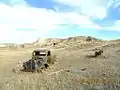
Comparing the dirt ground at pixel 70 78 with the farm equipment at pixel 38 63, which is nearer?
the dirt ground at pixel 70 78

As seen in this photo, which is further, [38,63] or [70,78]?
[38,63]

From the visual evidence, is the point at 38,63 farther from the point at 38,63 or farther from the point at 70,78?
the point at 70,78

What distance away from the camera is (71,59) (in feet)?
165

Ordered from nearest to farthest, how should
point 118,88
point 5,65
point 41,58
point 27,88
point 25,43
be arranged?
point 118,88, point 27,88, point 41,58, point 5,65, point 25,43

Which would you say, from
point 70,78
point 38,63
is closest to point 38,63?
point 38,63

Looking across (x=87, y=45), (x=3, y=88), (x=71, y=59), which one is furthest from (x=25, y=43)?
(x=3, y=88)

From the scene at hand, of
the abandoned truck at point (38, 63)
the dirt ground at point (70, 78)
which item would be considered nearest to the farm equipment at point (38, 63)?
the abandoned truck at point (38, 63)

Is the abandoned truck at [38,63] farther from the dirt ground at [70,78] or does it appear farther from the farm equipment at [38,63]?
the dirt ground at [70,78]

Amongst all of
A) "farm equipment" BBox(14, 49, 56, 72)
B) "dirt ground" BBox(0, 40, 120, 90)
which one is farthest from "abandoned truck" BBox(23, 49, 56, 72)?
"dirt ground" BBox(0, 40, 120, 90)

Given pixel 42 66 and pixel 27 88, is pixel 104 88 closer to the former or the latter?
pixel 27 88

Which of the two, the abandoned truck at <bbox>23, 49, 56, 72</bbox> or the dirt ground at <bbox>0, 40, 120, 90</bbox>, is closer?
the dirt ground at <bbox>0, 40, 120, 90</bbox>

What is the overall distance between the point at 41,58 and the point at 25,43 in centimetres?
8606

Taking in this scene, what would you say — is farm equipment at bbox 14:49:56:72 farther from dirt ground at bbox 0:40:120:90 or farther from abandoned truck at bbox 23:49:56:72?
dirt ground at bbox 0:40:120:90

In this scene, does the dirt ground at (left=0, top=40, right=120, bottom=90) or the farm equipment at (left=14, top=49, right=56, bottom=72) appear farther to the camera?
the farm equipment at (left=14, top=49, right=56, bottom=72)
